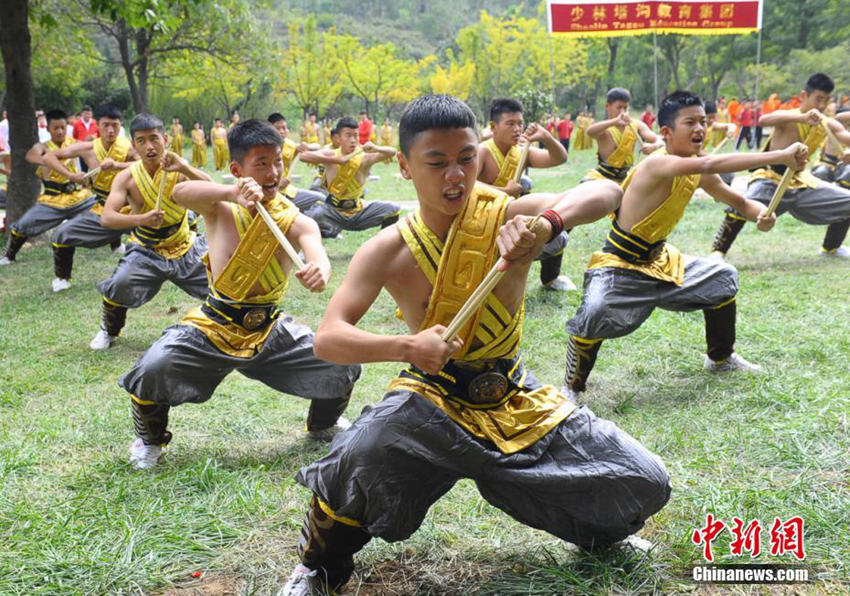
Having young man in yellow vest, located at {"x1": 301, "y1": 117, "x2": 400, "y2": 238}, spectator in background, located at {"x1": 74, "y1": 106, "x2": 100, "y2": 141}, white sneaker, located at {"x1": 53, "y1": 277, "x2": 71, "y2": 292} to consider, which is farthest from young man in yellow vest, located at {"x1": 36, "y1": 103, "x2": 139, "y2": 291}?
spectator in background, located at {"x1": 74, "y1": 106, "x2": 100, "y2": 141}

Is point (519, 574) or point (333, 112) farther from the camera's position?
point (333, 112)

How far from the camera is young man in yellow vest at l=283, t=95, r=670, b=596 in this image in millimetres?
2197

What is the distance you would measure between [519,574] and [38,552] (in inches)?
67.7

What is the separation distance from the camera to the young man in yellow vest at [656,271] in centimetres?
420

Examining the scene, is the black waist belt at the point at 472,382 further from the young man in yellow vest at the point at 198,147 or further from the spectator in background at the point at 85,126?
the young man in yellow vest at the point at 198,147

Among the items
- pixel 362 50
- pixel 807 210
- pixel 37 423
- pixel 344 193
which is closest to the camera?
pixel 37 423

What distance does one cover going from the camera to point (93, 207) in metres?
7.99

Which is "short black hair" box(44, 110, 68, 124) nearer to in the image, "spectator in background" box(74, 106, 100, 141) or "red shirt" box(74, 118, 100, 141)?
"spectator in background" box(74, 106, 100, 141)

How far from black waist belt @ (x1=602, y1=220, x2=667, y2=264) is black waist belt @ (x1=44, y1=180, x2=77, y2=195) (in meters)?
6.74

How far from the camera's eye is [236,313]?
3625 mm

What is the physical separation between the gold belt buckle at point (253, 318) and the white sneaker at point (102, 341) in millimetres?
2623

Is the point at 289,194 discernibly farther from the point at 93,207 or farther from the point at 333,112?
the point at 333,112

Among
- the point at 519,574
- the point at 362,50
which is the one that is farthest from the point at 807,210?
the point at 362,50

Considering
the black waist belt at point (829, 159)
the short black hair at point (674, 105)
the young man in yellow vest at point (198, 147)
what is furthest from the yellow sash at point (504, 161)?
the young man in yellow vest at point (198, 147)
